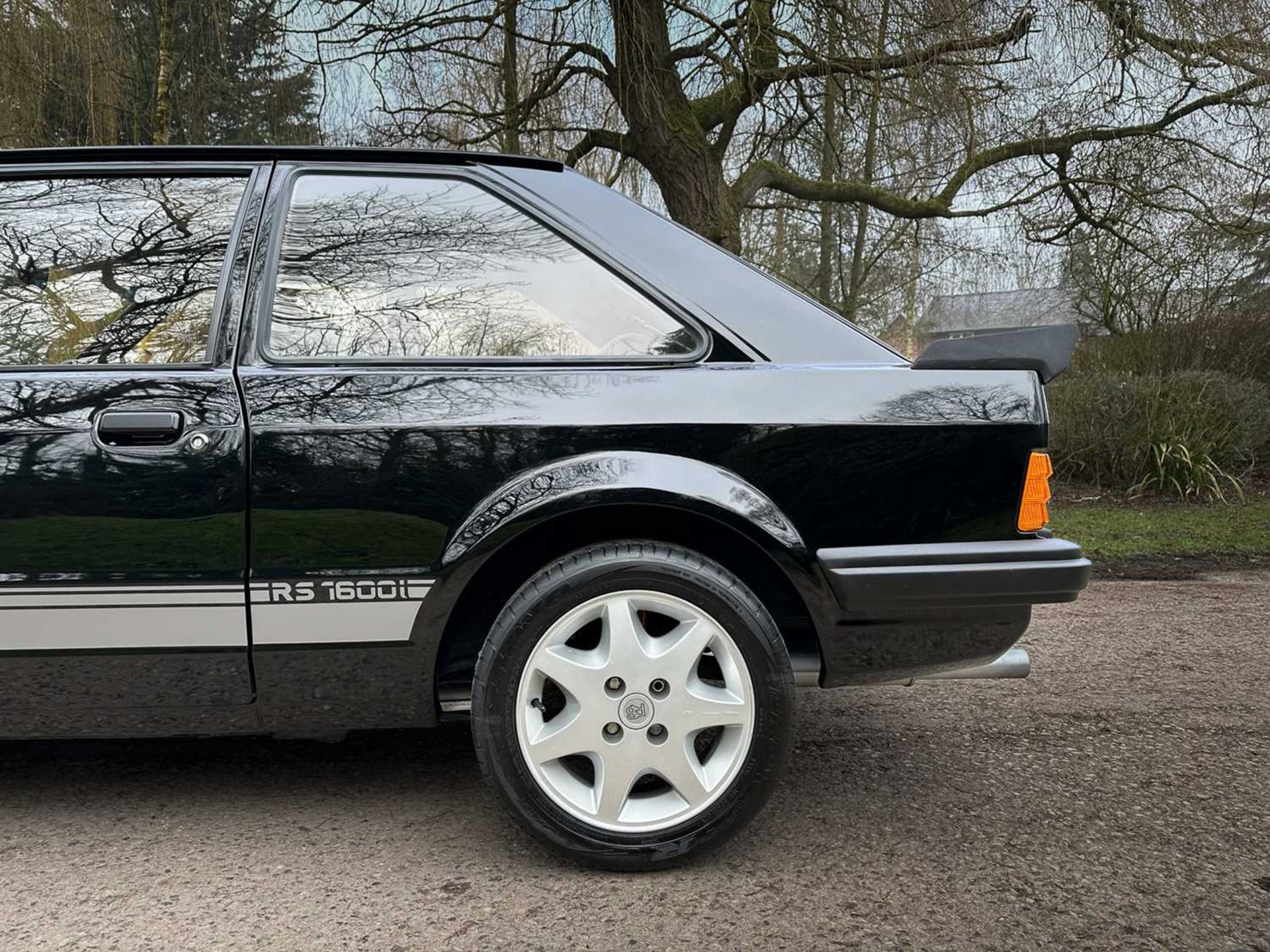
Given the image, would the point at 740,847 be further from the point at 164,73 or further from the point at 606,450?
the point at 164,73

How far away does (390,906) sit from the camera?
1928mm

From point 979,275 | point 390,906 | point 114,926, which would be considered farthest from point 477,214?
point 979,275

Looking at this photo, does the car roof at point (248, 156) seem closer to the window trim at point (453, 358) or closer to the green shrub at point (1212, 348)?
the window trim at point (453, 358)

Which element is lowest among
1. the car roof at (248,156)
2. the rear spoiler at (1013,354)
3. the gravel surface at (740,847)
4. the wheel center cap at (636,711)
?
the gravel surface at (740,847)

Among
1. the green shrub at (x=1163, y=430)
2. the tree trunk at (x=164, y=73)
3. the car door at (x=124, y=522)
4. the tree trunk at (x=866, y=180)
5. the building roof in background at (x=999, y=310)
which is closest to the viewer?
the car door at (x=124, y=522)

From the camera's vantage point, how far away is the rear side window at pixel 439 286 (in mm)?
2174

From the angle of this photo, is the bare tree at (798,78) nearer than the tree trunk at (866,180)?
No

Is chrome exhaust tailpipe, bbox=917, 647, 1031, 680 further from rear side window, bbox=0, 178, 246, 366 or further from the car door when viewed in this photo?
rear side window, bbox=0, 178, 246, 366

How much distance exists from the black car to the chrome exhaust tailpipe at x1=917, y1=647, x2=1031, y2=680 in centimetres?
2

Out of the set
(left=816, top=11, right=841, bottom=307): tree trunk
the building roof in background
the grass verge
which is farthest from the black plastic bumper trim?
the building roof in background

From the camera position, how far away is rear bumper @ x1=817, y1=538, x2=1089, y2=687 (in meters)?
2.10

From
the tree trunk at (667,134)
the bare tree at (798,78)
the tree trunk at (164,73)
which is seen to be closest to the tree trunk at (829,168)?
the bare tree at (798,78)

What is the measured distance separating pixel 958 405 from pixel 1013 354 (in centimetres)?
19

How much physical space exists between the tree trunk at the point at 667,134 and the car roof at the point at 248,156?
15.1ft
